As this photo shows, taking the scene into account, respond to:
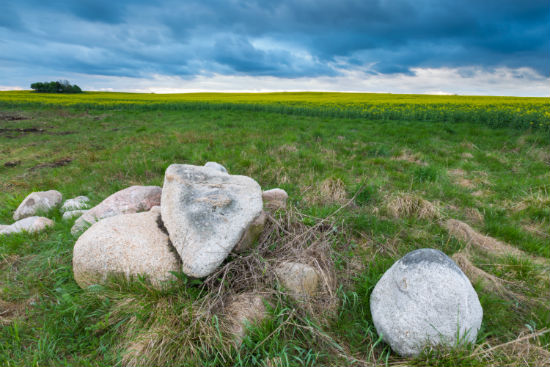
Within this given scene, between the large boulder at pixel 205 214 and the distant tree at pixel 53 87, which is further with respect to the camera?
the distant tree at pixel 53 87

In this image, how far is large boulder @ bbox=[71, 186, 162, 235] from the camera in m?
3.71

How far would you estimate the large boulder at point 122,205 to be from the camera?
3714 millimetres

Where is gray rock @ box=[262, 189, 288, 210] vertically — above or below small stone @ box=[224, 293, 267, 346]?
above

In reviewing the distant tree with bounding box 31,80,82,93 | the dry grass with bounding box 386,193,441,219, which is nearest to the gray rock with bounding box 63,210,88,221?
the dry grass with bounding box 386,193,441,219

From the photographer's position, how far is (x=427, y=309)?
203cm

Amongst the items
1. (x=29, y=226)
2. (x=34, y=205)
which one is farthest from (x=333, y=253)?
(x=34, y=205)

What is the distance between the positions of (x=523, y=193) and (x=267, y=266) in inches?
212

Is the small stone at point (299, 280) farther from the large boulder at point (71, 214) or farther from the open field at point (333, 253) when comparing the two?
the large boulder at point (71, 214)

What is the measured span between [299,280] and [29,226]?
402cm

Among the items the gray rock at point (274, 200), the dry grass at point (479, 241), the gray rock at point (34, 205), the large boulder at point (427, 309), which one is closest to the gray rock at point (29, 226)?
the gray rock at point (34, 205)

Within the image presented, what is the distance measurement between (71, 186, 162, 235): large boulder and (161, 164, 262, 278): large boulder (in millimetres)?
1005

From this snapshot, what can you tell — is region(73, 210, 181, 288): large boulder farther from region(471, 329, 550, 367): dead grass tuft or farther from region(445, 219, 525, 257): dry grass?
region(445, 219, 525, 257): dry grass

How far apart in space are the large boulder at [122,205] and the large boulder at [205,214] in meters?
1.00

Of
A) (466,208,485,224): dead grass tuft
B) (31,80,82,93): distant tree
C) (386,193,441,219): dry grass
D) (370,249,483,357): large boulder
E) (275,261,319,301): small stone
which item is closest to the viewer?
(370,249,483,357): large boulder
